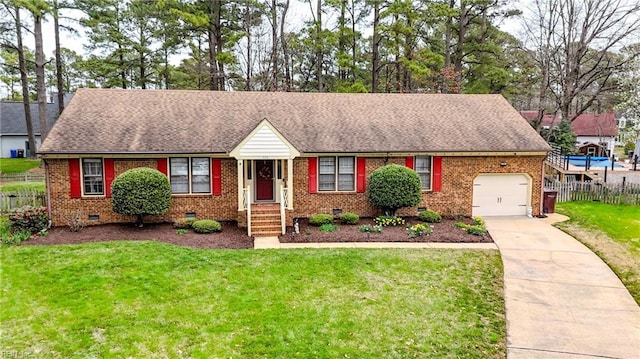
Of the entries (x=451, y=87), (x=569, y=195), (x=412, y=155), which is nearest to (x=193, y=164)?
(x=412, y=155)

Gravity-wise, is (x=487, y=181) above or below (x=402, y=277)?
above

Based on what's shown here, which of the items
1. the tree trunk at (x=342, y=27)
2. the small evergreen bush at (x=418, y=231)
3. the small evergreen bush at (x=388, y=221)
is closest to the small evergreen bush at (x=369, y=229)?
the small evergreen bush at (x=388, y=221)

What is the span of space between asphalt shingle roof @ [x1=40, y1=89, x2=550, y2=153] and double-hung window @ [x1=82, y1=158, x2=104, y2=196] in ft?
1.92

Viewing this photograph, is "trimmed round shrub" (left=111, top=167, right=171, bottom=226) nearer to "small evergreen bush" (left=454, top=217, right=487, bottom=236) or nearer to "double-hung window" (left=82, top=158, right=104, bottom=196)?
"double-hung window" (left=82, top=158, right=104, bottom=196)

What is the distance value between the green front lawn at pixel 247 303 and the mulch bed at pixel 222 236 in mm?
996

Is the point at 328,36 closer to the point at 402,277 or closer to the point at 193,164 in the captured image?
the point at 193,164

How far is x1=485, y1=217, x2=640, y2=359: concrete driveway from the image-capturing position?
7215 mm

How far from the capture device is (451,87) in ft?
101

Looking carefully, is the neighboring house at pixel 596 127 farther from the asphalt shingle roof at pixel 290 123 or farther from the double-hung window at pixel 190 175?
the double-hung window at pixel 190 175

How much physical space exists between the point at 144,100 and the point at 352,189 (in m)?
8.91

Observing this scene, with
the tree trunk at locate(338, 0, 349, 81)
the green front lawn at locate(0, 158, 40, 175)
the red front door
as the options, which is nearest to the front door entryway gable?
the red front door

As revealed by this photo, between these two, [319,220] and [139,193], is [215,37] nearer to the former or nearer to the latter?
[139,193]

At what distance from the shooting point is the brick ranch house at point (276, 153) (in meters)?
14.4

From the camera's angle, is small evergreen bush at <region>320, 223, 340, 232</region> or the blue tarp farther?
the blue tarp
